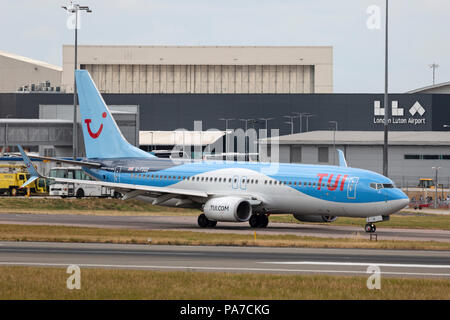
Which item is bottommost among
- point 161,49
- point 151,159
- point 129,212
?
point 129,212

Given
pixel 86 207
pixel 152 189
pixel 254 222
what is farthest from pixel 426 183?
pixel 152 189

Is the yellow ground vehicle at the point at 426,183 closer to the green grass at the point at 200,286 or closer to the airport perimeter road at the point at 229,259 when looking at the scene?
the airport perimeter road at the point at 229,259

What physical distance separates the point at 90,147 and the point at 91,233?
51.3 feet

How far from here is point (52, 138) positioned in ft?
318

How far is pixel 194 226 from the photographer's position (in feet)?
172

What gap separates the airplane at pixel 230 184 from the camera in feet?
155

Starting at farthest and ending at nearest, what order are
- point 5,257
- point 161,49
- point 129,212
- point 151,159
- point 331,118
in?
1. point 161,49
2. point 331,118
3. point 129,212
4. point 151,159
5. point 5,257

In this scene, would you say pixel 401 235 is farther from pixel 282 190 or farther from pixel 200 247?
pixel 200 247

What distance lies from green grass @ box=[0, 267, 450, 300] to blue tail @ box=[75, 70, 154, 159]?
31355 mm

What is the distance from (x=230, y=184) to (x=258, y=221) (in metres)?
2.81

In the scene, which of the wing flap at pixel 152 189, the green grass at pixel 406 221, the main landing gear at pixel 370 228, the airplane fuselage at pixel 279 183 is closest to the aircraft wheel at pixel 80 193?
the green grass at pixel 406 221

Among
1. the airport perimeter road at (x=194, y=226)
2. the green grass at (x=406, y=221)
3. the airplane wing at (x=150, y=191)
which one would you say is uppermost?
the airplane wing at (x=150, y=191)

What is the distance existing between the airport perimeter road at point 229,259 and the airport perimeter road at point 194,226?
11.7 meters

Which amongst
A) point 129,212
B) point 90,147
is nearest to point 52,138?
point 129,212
